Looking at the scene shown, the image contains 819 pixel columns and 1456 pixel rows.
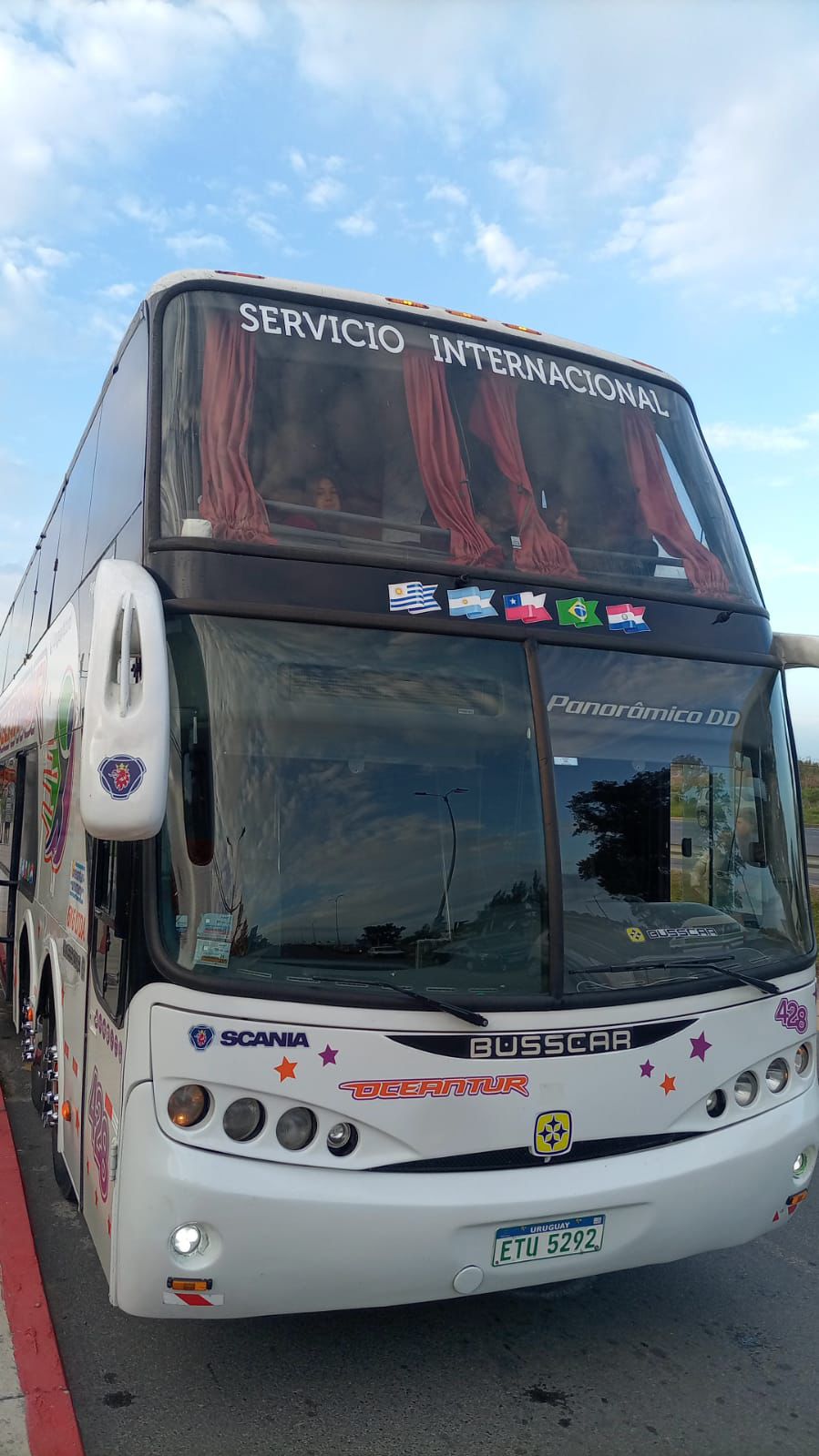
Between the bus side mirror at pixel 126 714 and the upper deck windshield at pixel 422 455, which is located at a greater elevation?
the upper deck windshield at pixel 422 455

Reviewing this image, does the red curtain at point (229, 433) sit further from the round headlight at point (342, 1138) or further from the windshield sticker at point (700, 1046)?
the windshield sticker at point (700, 1046)

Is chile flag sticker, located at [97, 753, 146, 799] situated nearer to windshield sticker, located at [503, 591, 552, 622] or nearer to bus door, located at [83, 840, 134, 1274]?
bus door, located at [83, 840, 134, 1274]

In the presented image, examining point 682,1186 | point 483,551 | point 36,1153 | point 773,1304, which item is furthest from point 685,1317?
point 36,1153

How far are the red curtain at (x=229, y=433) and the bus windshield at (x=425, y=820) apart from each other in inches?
17.3

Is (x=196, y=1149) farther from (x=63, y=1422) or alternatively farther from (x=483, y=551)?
(x=483, y=551)

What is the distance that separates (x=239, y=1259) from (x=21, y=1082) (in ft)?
15.8

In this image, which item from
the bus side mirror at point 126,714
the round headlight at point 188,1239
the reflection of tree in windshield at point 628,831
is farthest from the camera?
the reflection of tree in windshield at point 628,831

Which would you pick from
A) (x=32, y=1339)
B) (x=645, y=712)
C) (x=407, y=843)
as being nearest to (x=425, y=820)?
(x=407, y=843)

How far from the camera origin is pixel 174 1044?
3373 millimetres

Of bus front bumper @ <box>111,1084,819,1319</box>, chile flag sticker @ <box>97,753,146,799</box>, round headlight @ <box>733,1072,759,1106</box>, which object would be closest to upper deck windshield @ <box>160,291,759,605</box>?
chile flag sticker @ <box>97,753,146,799</box>

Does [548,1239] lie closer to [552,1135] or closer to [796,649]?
[552,1135]

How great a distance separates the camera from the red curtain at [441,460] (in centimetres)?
428

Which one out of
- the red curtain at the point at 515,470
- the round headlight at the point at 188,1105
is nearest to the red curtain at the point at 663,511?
the red curtain at the point at 515,470

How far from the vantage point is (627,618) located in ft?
14.0
